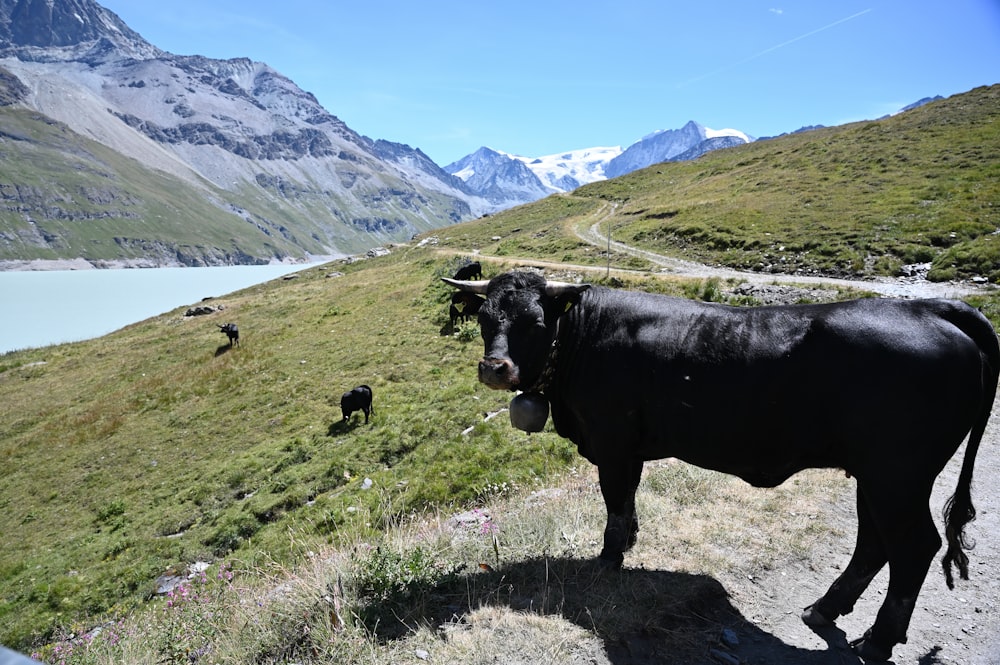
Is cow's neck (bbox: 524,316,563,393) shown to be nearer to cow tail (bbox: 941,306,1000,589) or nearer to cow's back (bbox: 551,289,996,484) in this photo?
cow's back (bbox: 551,289,996,484)

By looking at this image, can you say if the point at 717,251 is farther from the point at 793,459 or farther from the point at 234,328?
the point at 793,459

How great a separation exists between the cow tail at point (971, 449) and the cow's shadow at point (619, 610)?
968 mm

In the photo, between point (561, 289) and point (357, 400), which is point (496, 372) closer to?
point (561, 289)

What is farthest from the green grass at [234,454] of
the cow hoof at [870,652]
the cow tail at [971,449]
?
the cow tail at [971,449]

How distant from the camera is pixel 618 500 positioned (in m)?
5.20

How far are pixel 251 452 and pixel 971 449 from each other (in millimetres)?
17682

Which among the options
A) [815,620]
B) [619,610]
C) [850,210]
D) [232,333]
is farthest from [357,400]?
[850,210]

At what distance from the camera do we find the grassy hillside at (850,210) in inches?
1179

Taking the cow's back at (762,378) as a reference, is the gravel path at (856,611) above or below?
below

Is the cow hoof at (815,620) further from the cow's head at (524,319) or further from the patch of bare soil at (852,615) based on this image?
the cow's head at (524,319)

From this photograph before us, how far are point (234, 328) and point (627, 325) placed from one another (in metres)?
32.9

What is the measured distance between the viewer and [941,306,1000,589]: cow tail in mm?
3957

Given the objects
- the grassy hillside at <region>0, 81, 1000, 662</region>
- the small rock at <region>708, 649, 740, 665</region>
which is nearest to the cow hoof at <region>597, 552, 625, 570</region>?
the grassy hillside at <region>0, 81, 1000, 662</region>

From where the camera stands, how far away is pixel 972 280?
23.7 metres
